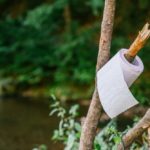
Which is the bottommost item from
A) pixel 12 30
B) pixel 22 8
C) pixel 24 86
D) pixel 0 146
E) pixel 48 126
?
pixel 0 146

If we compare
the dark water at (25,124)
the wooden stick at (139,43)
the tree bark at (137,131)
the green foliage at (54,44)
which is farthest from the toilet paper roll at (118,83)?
the green foliage at (54,44)

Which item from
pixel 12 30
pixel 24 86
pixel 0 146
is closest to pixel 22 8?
pixel 12 30

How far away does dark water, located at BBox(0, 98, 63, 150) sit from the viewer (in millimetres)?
7188

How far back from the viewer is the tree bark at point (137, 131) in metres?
2.90

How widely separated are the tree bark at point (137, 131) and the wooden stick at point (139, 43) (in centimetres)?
35

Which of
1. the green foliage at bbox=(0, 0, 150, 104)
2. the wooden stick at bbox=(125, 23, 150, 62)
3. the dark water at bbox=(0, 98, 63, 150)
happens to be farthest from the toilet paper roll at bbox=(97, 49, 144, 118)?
the green foliage at bbox=(0, 0, 150, 104)

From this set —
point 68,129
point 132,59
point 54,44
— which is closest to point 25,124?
point 68,129

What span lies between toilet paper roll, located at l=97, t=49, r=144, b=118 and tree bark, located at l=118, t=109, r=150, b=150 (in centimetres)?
15

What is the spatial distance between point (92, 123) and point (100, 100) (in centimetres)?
25

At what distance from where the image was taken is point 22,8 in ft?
49.7

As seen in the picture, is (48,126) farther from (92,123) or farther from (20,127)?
(92,123)

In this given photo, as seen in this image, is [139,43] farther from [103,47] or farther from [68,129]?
[68,129]

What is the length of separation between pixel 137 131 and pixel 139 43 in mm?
542

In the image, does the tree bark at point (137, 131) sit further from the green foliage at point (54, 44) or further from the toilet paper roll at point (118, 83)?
the green foliage at point (54, 44)
